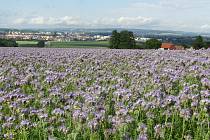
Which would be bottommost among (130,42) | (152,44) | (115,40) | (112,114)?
(152,44)

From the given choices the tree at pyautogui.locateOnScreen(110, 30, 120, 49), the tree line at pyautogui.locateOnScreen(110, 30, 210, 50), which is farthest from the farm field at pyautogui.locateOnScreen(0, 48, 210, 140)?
the tree at pyautogui.locateOnScreen(110, 30, 120, 49)

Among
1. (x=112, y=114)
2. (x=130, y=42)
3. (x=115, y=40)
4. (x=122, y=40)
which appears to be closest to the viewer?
(x=112, y=114)

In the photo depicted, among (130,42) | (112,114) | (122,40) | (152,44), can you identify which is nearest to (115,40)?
(122,40)

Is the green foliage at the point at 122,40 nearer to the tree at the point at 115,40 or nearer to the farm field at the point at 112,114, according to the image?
the tree at the point at 115,40

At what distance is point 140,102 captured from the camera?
5527mm

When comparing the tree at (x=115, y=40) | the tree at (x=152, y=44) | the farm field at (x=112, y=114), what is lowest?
the tree at (x=152, y=44)

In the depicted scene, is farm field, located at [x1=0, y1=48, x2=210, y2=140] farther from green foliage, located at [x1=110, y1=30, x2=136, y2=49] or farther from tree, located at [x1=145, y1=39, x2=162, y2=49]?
tree, located at [x1=145, y1=39, x2=162, y2=49]

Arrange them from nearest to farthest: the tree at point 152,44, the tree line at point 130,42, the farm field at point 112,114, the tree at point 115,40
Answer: the farm field at point 112,114 < the tree line at point 130,42 < the tree at point 115,40 < the tree at point 152,44

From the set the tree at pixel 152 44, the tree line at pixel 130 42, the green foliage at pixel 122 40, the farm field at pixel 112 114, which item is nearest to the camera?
the farm field at pixel 112 114

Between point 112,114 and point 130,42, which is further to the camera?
point 130,42

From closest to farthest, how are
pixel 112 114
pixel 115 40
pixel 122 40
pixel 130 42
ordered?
1. pixel 112 114
2. pixel 130 42
3. pixel 122 40
4. pixel 115 40

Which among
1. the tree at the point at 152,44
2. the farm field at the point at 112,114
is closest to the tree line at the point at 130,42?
the tree at the point at 152,44

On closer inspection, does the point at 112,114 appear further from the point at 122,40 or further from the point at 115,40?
the point at 115,40

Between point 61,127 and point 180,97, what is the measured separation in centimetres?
160
